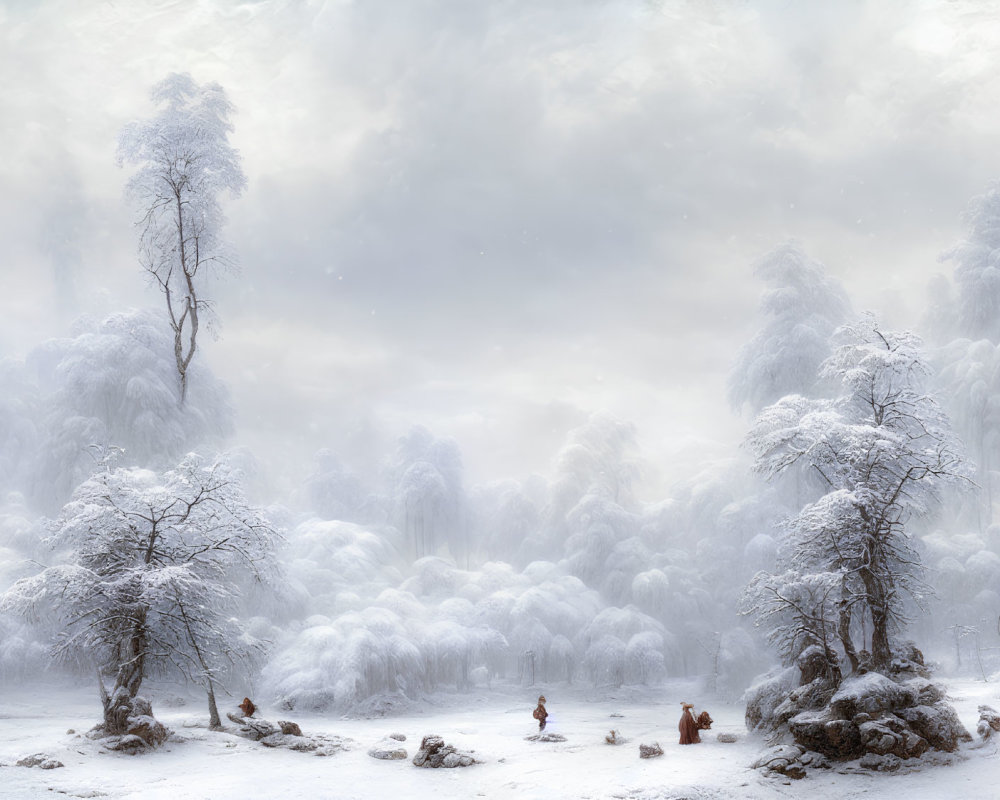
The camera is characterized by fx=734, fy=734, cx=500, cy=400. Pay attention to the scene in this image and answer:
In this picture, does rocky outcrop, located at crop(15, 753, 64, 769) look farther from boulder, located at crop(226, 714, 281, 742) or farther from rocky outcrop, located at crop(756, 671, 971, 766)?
rocky outcrop, located at crop(756, 671, 971, 766)

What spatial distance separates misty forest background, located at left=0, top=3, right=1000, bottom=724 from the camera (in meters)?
23.7

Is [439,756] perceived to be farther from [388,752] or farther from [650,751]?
[650,751]

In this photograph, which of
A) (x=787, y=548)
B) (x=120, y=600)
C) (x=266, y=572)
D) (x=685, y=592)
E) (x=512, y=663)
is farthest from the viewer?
(x=512, y=663)

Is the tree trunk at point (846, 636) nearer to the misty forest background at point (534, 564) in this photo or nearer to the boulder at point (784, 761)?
the boulder at point (784, 761)

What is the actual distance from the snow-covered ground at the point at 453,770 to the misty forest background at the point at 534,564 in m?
2.95

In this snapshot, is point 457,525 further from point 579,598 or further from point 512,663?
point 579,598

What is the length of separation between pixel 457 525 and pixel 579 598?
41.5 feet

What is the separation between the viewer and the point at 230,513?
17.8 m

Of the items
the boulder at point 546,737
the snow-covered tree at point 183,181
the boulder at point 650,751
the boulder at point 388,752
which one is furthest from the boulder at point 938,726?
the snow-covered tree at point 183,181

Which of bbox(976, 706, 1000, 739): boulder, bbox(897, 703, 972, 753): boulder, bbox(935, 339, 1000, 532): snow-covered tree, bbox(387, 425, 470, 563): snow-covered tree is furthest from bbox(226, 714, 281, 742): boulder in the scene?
bbox(935, 339, 1000, 532): snow-covered tree

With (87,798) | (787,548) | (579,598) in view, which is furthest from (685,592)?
(87,798)

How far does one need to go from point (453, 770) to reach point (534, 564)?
62.1ft

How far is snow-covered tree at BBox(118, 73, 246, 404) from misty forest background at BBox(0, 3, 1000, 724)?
0.55 meters

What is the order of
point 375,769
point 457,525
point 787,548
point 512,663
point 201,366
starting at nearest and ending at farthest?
point 375,769 → point 787,548 → point 201,366 → point 512,663 → point 457,525
